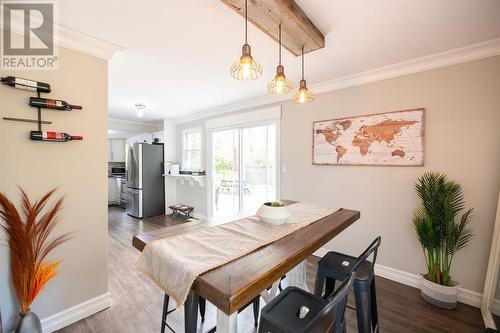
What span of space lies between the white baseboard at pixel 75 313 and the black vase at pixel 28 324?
0.24 m

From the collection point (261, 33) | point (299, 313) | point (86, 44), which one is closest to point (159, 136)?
point (86, 44)

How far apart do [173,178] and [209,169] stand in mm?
1366

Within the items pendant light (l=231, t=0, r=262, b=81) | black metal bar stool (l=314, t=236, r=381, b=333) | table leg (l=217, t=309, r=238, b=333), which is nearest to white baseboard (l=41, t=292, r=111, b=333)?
table leg (l=217, t=309, r=238, b=333)

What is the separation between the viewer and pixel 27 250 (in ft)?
4.60

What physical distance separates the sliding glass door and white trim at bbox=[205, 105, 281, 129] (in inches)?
5.1

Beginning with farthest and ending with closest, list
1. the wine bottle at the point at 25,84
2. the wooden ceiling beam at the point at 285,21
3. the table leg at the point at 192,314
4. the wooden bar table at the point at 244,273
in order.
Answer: the wine bottle at the point at 25,84 < the wooden ceiling beam at the point at 285,21 < the table leg at the point at 192,314 < the wooden bar table at the point at 244,273

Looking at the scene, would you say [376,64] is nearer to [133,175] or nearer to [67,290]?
[67,290]

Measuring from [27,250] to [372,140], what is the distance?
3222 mm

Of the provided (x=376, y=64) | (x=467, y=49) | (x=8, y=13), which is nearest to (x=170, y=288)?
(x=8, y=13)

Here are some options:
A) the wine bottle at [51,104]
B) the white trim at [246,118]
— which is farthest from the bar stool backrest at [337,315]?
the white trim at [246,118]

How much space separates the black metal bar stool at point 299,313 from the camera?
92 centimetres

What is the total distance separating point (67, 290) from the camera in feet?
5.60

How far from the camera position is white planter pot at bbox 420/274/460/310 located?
190 cm

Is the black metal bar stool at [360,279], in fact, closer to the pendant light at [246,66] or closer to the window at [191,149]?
the pendant light at [246,66]
